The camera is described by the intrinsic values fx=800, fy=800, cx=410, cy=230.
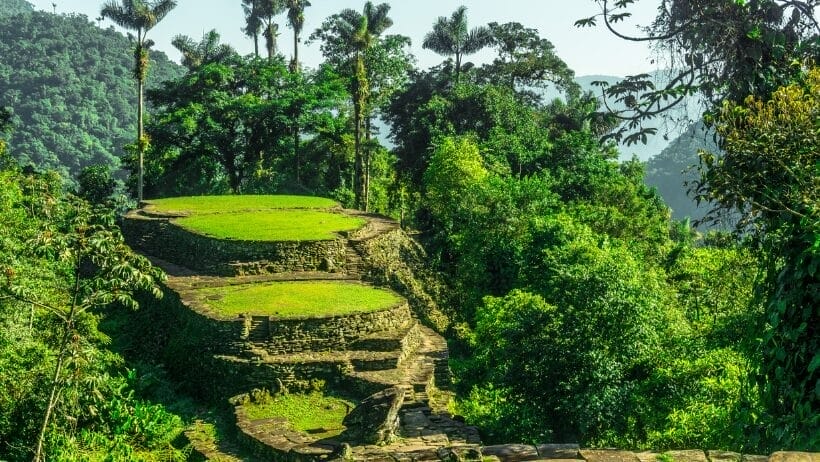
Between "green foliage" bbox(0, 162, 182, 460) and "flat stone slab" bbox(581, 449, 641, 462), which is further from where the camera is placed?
"green foliage" bbox(0, 162, 182, 460)

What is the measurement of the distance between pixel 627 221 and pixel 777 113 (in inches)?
808

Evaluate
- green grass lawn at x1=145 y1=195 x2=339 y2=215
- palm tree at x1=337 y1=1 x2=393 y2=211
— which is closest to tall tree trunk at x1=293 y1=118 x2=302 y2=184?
palm tree at x1=337 y1=1 x2=393 y2=211

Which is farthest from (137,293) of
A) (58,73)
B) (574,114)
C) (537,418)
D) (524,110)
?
(58,73)

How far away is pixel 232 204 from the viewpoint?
90.0ft

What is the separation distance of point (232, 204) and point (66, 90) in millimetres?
55293

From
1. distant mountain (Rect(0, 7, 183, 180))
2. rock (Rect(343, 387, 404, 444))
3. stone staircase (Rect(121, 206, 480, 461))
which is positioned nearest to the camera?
rock (Rect(343, 387, 404, 444))

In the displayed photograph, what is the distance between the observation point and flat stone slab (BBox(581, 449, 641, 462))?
19.6 ft

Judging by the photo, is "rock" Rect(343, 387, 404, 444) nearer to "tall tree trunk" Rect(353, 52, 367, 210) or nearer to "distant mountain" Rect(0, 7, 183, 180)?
"tall tree trunk" Rect(353, 52, 367, 210)

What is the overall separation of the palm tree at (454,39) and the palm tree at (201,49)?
437 inches

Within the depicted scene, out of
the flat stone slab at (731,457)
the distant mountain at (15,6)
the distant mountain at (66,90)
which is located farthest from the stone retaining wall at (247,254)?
the distant mountain at (15,6)

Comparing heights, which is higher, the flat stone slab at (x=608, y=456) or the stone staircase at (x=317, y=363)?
the flat stone slab at (x=608, y=456)

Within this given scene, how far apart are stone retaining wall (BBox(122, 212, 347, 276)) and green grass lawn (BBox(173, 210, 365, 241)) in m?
0.23

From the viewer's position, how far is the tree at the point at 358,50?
32219 mm

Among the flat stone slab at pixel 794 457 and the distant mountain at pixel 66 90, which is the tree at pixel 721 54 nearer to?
the flat stone slab at pixel 794 457
